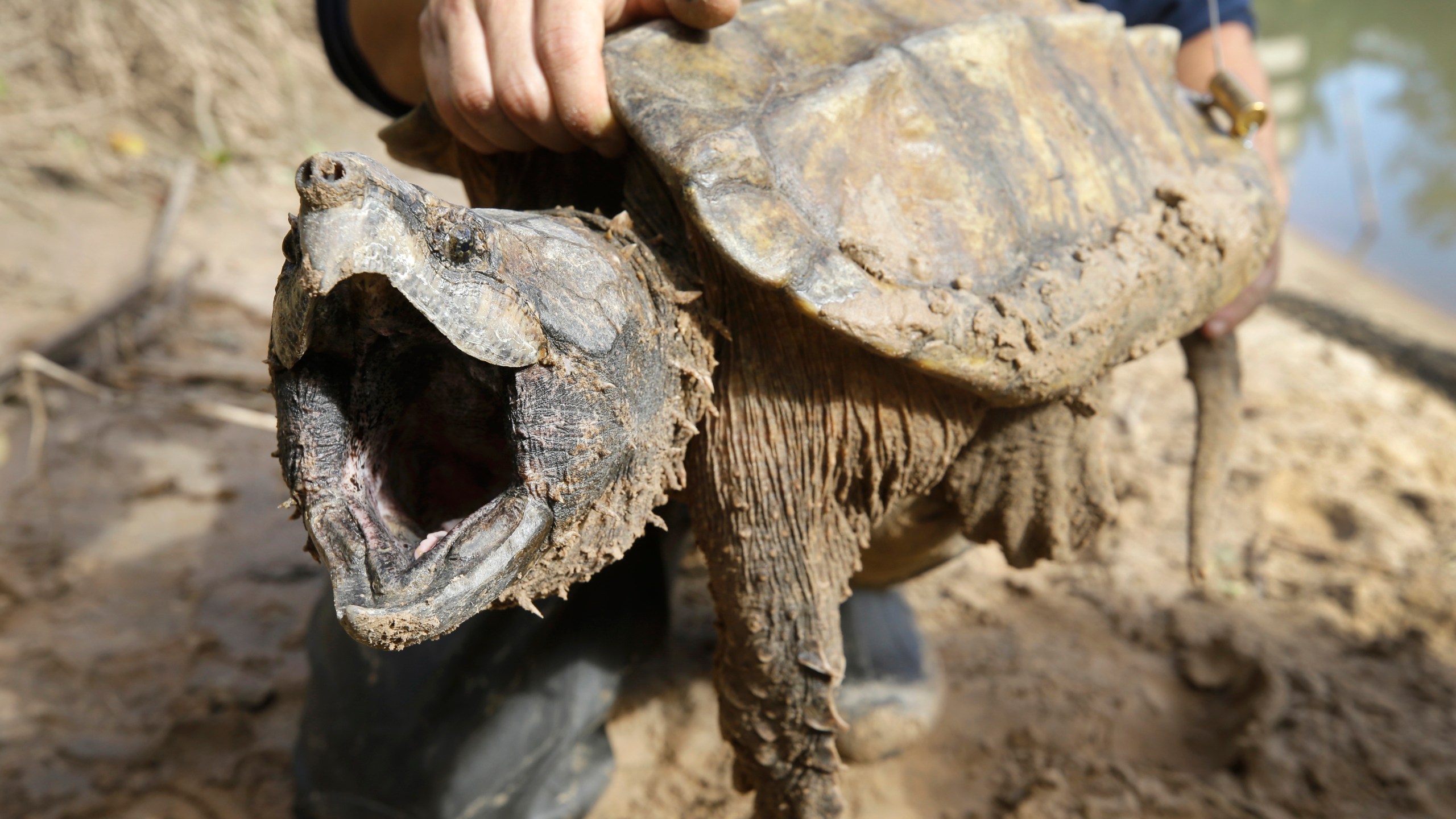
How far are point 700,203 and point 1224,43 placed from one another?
98.9 inches

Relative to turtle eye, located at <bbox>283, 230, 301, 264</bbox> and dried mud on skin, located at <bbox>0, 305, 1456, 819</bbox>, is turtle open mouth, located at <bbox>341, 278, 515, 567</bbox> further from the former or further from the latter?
dried mud on skin, located at <bbox>0, 305, 1456, 819</bbox>

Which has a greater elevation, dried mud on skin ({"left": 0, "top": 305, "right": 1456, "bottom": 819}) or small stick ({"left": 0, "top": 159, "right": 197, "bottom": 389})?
small stick ({"left": 0, "top": 159, "right": 197, "bottom": 389})

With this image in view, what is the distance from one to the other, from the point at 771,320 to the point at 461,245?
2.08 ft

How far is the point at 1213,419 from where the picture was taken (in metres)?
2.39

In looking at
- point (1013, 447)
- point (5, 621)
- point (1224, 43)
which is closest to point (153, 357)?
point (5, 621)

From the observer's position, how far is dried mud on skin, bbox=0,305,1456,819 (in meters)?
2.29

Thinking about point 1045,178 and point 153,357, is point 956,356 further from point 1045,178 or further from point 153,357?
point 153,357

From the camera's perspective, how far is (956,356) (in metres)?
1.45

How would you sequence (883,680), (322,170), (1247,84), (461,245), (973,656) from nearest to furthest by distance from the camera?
(322,170) < (461,245) < (883,680) < (1247,84) < (973,656)

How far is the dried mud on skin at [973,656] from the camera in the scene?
229 centimetres

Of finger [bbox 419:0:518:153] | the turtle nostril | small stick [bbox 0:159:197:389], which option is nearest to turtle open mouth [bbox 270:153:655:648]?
the turtle nostril

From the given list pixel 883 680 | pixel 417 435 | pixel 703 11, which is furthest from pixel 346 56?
pixel 883 680

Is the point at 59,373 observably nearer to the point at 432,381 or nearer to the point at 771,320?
the point at 432,381

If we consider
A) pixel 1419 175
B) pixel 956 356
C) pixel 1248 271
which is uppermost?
pixel 956 356
